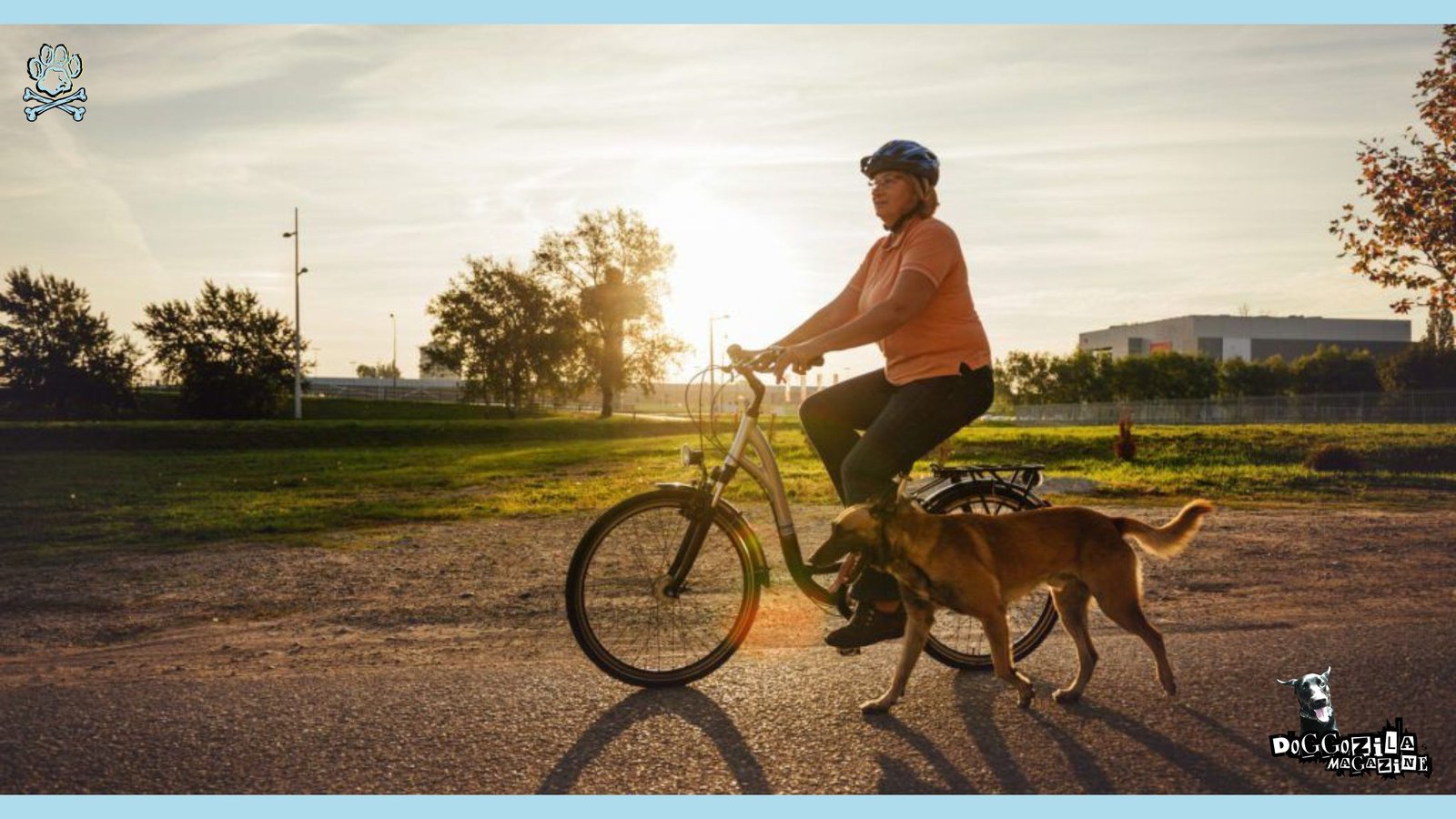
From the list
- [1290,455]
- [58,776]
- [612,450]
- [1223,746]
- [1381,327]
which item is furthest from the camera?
[1381,327]

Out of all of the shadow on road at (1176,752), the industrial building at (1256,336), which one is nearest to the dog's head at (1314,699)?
the shadow on road at (1176,752)

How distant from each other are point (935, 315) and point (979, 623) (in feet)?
5.39

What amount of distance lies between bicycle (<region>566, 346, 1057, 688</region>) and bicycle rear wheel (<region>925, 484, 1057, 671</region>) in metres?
0.31

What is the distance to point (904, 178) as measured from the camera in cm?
490

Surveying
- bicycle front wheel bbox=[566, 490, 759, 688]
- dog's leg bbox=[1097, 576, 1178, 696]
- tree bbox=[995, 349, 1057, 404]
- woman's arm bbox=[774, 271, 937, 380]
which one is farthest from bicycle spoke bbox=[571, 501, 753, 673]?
tree bbox=[995, 349, 1057, 404]

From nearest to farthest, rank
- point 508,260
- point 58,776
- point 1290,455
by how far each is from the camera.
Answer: point 58,776, point 1290,455, point 508,260

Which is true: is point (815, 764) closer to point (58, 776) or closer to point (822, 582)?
point (822, 582)

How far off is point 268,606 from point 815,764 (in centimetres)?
544

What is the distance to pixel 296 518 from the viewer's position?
13789mm

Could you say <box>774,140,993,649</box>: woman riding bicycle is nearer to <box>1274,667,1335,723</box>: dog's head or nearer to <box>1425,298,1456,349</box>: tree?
<box>1274,667,1335,723</box>: dog's head

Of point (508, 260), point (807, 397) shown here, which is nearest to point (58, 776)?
point (807, 397)

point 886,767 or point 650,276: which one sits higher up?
point 650,276

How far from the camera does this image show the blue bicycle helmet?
4855mm

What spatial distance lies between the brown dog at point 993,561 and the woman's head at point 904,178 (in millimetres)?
1380
